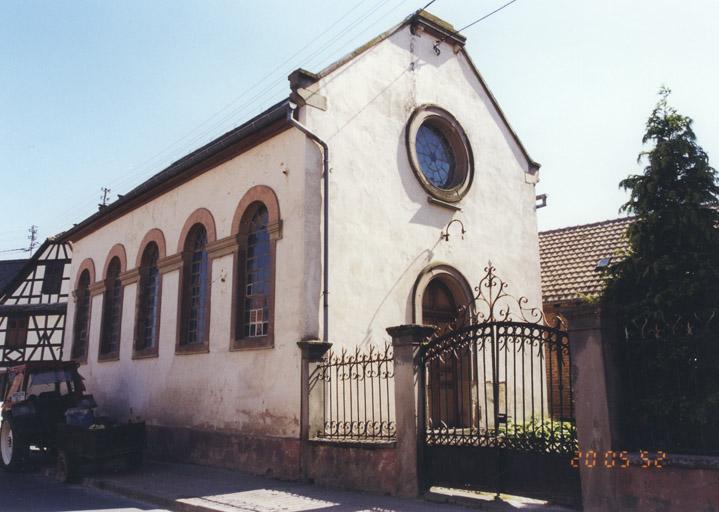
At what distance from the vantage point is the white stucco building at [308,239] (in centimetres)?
1105

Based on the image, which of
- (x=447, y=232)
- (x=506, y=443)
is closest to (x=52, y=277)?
(x=447, y=232)

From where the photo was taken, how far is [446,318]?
13148mm

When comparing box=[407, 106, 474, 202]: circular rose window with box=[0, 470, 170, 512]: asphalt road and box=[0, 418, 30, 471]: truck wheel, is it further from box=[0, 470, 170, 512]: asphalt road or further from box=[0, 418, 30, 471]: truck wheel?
box=[0, 418, 30, 471]: truck wheel

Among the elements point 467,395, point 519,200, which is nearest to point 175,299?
Result: point 467,395

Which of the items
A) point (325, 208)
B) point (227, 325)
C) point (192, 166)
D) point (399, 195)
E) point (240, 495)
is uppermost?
point (192, 166)

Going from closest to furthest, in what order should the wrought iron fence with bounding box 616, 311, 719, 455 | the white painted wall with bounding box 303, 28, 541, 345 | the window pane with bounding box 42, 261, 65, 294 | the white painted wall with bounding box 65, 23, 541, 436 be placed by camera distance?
the wrought iron fence with bounding box 616, 311, 719, 455 < the white painted wall with bounding box 65, 23, 541, 436 < the white painted wall with bounding box 303, 28, 541, 345 < the window pane with bounding box 42, 261, 65, 294

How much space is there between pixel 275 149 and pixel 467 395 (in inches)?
233

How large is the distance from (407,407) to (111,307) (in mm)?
11810

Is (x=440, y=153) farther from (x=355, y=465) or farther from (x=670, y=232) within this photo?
(x=355, y=465)

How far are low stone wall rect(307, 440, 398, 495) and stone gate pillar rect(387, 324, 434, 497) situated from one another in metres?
0.15

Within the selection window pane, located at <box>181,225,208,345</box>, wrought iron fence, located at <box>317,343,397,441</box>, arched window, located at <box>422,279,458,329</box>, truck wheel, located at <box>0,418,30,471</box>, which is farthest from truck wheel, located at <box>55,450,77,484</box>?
arched window, located at <box>422,279,458,329</box>

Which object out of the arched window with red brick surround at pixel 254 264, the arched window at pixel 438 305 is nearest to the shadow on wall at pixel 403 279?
the arched window at pixel 438 305

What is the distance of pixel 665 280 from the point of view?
26.4 ft

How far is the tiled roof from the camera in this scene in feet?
56.1
